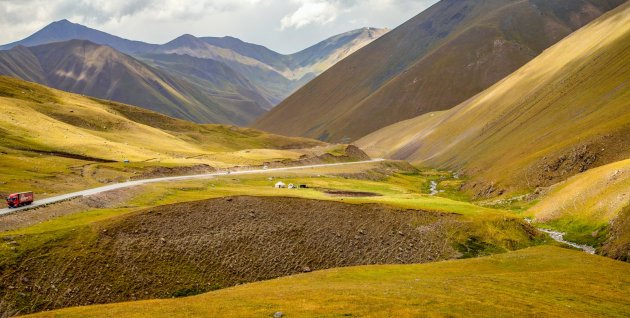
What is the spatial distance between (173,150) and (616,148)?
124366 millimetres

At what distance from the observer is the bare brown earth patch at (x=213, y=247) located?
5200 centimetres

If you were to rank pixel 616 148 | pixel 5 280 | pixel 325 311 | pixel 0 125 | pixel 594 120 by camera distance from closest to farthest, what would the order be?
pixel 325 311
pixel 5 280
pixel 616 148
pixel 594 120
pixel 0 125

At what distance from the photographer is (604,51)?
16512 cm

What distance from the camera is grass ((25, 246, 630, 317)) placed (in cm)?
3762

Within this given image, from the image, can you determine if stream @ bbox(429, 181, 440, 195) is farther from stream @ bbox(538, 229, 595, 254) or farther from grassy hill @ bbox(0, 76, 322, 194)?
stream @ bbox(538, 229, 595, 254)

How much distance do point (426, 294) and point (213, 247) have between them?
1128 inches

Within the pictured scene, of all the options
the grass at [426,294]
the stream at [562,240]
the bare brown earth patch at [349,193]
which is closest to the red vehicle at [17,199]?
the grass at [426,294]

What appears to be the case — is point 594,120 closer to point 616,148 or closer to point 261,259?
point 616,148

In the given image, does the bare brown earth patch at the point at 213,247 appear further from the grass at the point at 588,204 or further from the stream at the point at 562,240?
the grass at the point at 588,204

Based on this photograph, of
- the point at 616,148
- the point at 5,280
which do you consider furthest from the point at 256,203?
the point at 616,148

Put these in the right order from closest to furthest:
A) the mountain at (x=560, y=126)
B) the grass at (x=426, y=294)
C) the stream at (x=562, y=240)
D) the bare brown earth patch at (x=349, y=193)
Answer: the grass at (x=426, y=294) < the stream at (x=562, y=240) < the bare brown earth patch at (x=349, y=193) < the mountain at (x=560, y=126)

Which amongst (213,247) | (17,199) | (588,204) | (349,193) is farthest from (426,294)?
(349,193)

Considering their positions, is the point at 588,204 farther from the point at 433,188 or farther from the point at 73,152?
the point at 73,152

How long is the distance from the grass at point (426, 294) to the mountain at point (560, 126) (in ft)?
175
